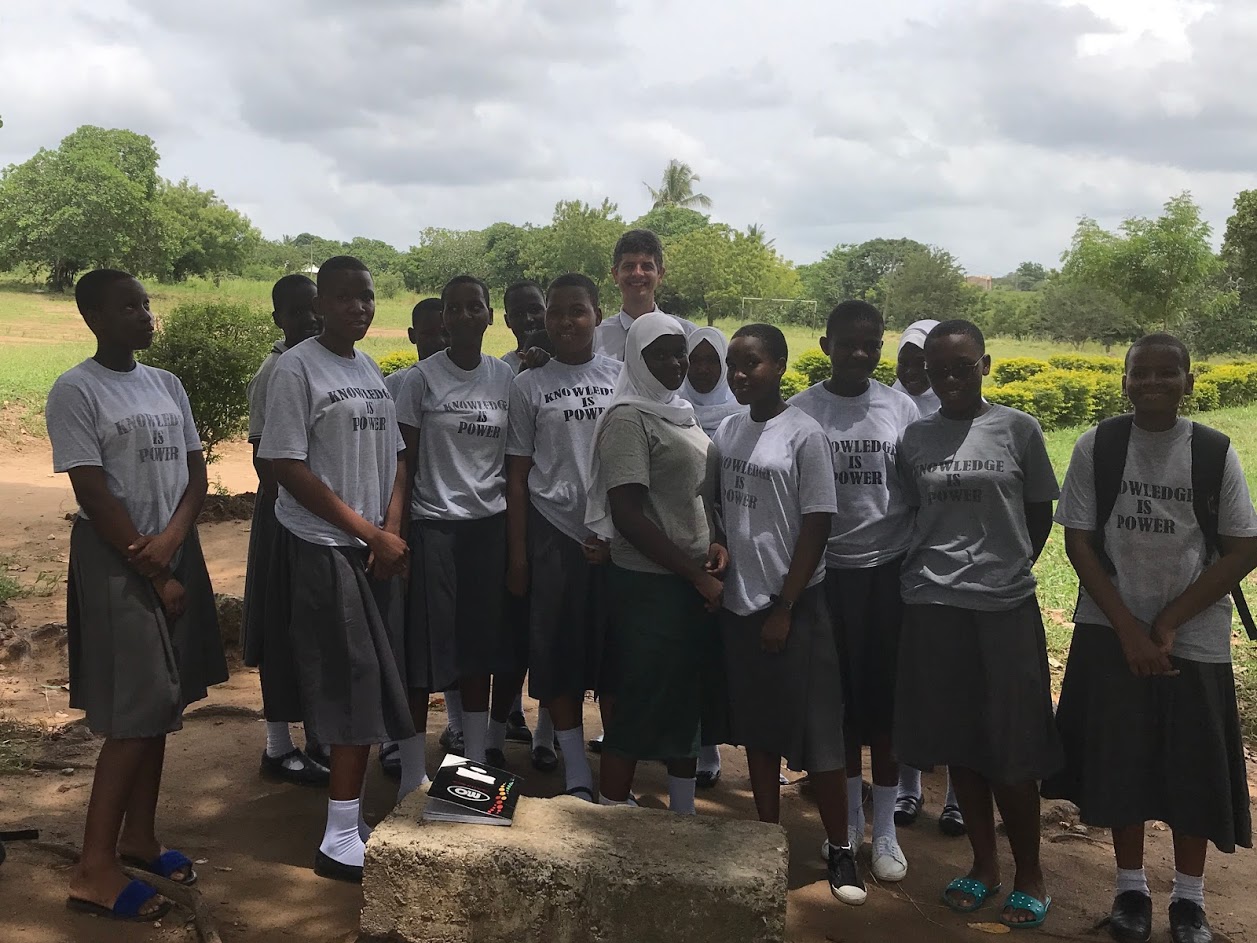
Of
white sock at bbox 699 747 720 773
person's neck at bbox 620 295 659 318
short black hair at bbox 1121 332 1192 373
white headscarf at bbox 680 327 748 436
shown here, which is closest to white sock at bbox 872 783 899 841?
white sock at bbox 699 747 720 773

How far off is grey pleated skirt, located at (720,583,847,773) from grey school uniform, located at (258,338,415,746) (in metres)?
1.09

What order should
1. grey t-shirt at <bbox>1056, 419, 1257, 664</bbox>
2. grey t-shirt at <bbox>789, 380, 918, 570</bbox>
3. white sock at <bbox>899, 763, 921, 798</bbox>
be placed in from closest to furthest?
grey t-shirt at <bbox>1056, 419, 1257, 664</bbox> → grey t-shirt at <bbox>789, 380, 918, 570</bbox> → white sock at <bbox>899, 763, 921, 798</bbox>

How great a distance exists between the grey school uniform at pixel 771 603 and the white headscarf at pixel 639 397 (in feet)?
0.80

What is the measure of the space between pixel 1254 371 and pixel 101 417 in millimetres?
23375

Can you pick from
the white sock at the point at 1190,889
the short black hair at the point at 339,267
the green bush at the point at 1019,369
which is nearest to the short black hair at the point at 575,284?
the short black hair at the point at 339,267

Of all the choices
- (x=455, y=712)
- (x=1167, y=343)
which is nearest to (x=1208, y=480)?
(x=1167, y=343)

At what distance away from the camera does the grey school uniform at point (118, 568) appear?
3.08m

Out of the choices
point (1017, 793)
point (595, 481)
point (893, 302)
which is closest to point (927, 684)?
point (1017, 793)

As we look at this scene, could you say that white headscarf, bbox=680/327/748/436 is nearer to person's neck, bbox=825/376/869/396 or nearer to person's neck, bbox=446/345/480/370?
person's neck, bbox=825/376/869/396

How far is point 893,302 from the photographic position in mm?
45594

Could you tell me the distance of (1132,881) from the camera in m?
3.35

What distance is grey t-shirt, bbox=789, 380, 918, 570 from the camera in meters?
3.56

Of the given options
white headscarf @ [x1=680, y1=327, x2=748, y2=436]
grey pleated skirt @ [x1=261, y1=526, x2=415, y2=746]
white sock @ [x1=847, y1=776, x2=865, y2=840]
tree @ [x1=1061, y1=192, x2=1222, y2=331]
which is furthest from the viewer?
tree @ [x1=1061, y1=192, x2=1222, y2=331]

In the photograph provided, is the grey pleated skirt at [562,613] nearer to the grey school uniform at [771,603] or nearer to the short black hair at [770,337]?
the grey school uniform at [771,603]
